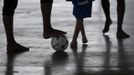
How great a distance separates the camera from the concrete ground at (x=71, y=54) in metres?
6.90

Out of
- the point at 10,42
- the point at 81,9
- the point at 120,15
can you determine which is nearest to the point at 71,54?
the point at 81,9

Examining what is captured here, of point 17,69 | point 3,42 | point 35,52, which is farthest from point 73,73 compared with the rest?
point 3,42

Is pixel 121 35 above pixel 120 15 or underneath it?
underneath

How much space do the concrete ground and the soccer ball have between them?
0.31 feet

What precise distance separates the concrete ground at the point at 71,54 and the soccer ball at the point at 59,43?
9cm

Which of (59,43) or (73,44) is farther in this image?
(73,44)

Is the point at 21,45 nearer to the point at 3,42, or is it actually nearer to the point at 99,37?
the point at 3,42

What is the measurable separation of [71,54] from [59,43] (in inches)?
12.4

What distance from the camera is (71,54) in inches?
314

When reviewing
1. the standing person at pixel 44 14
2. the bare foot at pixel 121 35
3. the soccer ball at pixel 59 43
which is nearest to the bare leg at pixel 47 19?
the standing person at pixel 44 14

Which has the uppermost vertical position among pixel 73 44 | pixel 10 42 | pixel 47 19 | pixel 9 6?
pixel 9 6

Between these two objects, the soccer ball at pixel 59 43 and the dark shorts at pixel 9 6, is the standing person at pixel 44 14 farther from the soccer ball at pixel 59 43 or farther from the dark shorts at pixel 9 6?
the soccer ball at pixel 59 43

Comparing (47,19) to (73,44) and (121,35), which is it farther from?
(121,35)

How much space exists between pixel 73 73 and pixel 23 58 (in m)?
1.22
